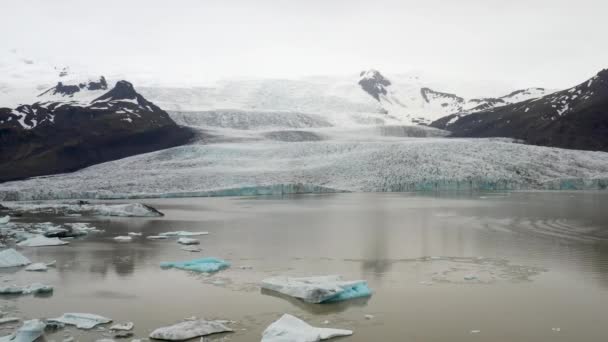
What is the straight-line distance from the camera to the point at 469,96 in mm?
175750

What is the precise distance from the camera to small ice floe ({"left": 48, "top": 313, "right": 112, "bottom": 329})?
815 cm

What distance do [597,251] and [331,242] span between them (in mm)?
7343

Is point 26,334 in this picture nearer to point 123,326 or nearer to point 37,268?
point 123,326

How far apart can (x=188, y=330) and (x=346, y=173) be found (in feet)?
130

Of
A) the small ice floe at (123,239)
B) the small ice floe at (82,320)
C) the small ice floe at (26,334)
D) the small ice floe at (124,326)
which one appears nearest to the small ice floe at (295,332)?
the small ice floe at (124,326)

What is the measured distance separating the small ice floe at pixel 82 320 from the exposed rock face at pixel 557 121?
75.6 m

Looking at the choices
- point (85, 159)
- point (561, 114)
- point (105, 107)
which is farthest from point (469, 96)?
point (85, 159)

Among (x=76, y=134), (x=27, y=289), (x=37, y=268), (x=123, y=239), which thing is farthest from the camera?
(x=76, y=134)

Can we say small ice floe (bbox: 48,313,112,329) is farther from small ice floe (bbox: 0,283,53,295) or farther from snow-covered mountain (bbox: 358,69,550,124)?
snow-covered mountain (bbox: 358,69,550,124)

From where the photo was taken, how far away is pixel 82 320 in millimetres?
8297

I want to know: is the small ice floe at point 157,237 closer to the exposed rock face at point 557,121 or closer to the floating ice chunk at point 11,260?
the floating ice chunk at point 11,260

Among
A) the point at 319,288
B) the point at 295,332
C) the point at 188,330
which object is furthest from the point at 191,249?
the point at 295,332

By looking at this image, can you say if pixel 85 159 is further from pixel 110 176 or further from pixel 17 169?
pixel 110 176

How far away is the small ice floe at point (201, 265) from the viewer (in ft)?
41.2
